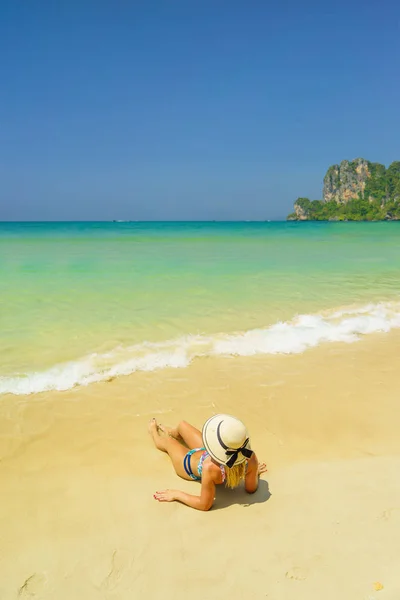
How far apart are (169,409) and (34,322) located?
4.37 metres

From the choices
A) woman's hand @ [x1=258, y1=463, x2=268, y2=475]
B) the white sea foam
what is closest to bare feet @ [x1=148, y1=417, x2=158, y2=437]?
woman's hand @ [x1=258, y1=463, x2=268, y2=475]

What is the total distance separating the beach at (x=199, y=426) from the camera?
97.5 inches

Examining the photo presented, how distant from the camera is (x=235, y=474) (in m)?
3.13

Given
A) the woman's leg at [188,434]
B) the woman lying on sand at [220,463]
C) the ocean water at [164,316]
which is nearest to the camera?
the woman lying on sand at [220,463]

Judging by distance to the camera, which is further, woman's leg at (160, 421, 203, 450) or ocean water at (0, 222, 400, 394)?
ocean water at (0, 222, 400, 394)

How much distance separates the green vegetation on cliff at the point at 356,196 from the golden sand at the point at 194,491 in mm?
122695

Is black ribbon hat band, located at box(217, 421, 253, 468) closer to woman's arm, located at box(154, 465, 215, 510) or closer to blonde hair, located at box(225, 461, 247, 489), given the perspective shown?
blonde hair, located at box(225, 461, 247, 489)

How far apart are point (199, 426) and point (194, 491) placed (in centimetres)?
100

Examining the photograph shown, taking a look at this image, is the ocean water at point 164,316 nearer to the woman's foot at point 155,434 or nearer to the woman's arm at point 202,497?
the woman's foot at point 155,434

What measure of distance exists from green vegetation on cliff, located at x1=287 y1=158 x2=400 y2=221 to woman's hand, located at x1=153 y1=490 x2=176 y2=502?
409ft

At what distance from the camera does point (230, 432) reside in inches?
117

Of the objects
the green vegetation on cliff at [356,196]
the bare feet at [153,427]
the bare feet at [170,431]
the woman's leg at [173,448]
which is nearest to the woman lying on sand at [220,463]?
the woman's leg at [173,448]

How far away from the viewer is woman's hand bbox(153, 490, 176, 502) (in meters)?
3.14

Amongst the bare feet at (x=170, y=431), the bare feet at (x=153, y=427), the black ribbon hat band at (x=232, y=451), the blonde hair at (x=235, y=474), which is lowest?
the bare feet at (x=170, y=431)
